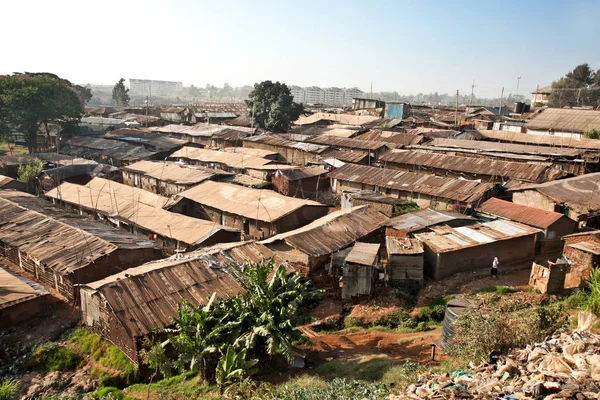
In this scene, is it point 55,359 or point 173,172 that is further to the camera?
point 173,172

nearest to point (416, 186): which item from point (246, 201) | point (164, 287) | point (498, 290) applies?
point (246, 201)

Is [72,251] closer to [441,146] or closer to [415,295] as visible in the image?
[415,295]

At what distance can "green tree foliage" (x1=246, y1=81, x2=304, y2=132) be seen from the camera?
1989 inches

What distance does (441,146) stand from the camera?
3634 centimetres

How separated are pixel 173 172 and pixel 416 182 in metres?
17.8

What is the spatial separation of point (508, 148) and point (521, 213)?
14586 millimetres

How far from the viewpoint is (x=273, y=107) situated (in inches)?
1988

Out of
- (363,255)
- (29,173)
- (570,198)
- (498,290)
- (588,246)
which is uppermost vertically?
(570,198)

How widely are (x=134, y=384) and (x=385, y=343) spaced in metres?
7.57

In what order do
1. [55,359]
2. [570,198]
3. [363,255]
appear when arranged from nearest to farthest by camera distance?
1. [55,359]
2. [363,255]
3. [570,198]

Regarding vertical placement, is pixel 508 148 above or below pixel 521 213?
above

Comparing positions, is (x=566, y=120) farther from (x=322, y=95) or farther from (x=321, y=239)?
(x=322, y=95)

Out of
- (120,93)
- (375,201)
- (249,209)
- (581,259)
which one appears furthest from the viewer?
(120,93)

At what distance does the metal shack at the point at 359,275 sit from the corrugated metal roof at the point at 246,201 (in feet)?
21.8
